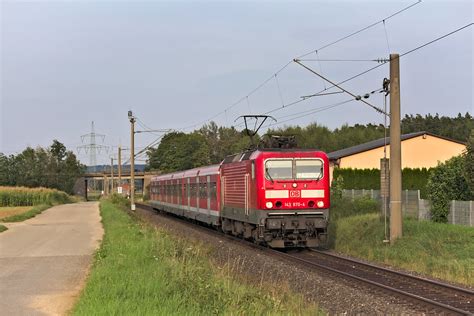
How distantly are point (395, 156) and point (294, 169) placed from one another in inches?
126

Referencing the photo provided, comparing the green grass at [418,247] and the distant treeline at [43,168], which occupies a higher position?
the distant treeline at [43,168]

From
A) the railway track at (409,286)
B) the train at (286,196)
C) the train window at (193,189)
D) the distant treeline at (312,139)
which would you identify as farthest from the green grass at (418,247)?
the distant treeline at (312,139)

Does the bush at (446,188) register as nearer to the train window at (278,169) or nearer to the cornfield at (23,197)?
the train window at (278,169)

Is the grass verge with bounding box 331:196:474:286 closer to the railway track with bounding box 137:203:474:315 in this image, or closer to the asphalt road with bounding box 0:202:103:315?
the railway track with bounding box 137:203:474:315

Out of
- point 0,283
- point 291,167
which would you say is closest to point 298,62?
point 291,167

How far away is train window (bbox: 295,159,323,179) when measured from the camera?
18531mm

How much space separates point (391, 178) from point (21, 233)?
1465 cm

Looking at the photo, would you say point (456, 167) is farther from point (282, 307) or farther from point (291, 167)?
point (282, 307)

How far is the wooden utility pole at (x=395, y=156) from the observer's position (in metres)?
18.4

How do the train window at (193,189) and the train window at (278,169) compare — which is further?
the train window at (193,189)

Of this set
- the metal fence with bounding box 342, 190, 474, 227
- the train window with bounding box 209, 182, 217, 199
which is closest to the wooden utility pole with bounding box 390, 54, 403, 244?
the metal fence with bounding box 342, 190, 474, 227

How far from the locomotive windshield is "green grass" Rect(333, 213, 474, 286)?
293 cm

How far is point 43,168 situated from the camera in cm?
10025

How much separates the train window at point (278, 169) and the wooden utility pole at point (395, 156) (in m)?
3.22
